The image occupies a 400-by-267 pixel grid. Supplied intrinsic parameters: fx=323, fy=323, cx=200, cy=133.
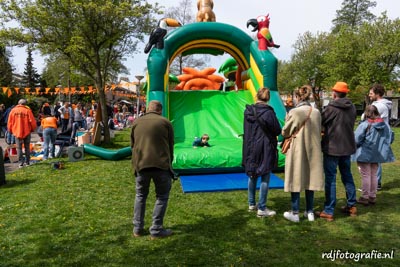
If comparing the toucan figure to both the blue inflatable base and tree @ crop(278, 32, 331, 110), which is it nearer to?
the blue inflatable base

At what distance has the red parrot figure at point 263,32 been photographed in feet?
27.7

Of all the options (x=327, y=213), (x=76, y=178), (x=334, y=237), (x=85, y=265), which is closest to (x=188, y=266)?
(x=85, y=265)

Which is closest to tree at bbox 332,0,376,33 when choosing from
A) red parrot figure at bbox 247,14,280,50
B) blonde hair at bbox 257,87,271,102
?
red parrot figure at bbox 247,14,280,50

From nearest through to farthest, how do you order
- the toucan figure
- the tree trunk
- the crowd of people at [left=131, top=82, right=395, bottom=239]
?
the crowd of people at [left=131, top=82, right=395, bottom=239]
the toucan figure
the tree trunk

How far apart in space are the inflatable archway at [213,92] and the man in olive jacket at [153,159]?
3.19 m

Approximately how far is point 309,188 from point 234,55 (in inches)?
263

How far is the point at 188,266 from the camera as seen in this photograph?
119 inches

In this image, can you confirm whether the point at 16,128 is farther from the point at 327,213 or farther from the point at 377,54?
the point at 377,54

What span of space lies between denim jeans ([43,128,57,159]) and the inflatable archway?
2.89 m

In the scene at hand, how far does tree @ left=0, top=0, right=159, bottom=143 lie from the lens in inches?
379

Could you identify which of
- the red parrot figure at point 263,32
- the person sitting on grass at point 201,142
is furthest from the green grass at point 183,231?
the red parrot figure at point 263,32

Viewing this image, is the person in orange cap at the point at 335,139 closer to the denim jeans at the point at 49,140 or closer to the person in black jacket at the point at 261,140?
the person in black jacket at the point at 261,140

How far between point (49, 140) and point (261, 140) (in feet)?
22.2

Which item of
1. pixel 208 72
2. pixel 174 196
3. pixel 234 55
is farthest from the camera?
pixel 208 72
